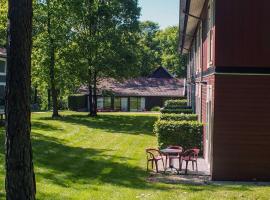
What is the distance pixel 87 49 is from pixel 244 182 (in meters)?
27.8

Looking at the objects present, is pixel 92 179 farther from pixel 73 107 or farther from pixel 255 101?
pixel 73 107

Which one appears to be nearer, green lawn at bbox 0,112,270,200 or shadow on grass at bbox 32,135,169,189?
green lawn at bbox 0,112,270,200

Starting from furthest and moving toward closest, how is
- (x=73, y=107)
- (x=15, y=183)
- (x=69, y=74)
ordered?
(x=73, y=107)
(x=69, y=74)
(x=15, y=183)

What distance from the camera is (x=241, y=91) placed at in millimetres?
13086

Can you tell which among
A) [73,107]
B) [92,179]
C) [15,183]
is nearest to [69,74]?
[73,107]

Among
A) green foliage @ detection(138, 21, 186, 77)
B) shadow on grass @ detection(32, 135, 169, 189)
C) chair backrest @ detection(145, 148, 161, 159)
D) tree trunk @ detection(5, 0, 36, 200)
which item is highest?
green foliage @ detection(138, 21, 186, 77)

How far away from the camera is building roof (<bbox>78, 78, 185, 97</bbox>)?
59787 millimetres

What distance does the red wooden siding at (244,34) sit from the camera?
13000mm

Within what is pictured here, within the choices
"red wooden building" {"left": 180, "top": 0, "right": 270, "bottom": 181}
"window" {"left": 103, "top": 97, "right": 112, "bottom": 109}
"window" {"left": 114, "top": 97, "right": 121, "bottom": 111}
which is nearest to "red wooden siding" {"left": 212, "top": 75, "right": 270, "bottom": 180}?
"red wooden building" {"left": 180, "top": 0, "right": 270, "bottom": 181}

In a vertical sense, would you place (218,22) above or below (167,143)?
above

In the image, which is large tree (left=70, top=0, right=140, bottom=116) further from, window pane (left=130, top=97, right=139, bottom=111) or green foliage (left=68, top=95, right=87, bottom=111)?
window pane (left=130, top=97, right=139, bottom=111)

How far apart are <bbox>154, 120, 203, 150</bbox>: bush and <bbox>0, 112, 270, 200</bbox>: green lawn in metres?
1.29

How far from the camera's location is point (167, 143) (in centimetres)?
1795

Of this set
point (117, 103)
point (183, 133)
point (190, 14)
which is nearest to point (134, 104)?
point (117, 103)
